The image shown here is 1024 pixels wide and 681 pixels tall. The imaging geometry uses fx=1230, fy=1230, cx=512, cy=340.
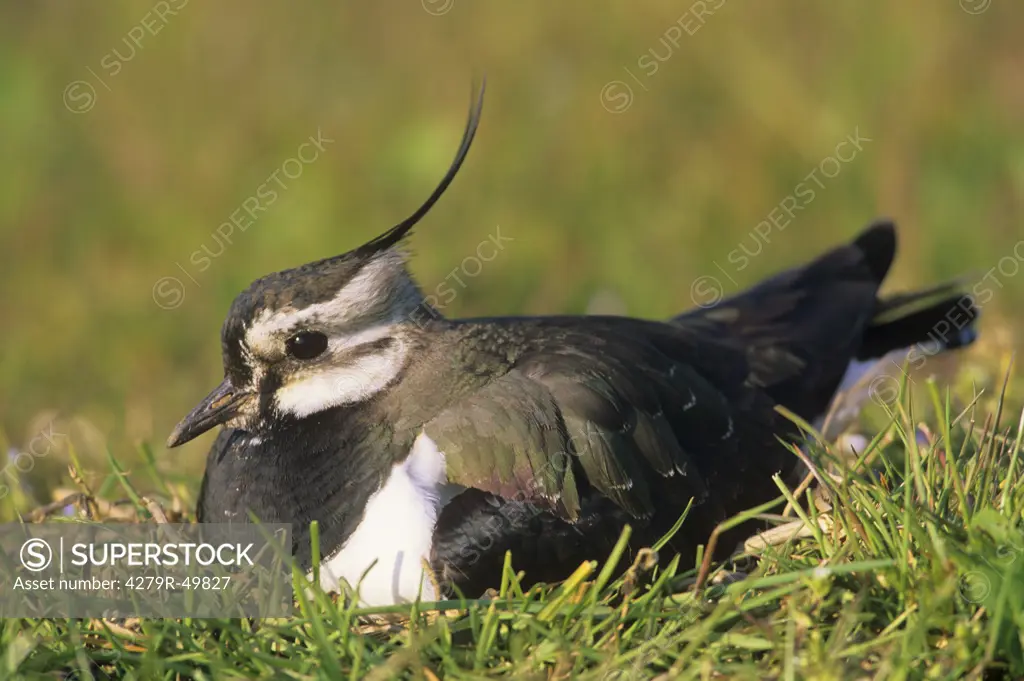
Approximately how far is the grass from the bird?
0.26 meters

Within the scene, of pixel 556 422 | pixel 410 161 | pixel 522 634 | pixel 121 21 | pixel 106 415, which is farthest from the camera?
pixel 121 21

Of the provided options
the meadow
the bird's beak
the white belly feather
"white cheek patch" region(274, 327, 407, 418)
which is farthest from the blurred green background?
the white belly feather

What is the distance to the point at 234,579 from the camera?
391cm

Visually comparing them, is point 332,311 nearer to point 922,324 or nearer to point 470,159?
point 922,324

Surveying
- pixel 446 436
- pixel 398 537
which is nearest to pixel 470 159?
pixel 446 436

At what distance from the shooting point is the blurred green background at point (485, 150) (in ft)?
30.2

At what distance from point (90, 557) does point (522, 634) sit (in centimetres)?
168

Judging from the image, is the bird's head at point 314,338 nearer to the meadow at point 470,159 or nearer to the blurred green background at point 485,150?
the meadow at point 470,159

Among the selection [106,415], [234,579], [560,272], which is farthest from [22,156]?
[234,579]

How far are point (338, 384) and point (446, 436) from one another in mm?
481

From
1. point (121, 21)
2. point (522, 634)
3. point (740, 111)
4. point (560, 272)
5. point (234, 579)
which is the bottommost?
point (522, 634)

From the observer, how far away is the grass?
3.25 m

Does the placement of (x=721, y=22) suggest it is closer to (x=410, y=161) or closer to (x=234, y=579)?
(x=410, y=161)

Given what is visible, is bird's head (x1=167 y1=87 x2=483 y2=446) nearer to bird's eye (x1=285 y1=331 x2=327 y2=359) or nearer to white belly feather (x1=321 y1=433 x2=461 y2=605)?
bird's eye (x1=285 y1=331 x2=327 y2=359)
